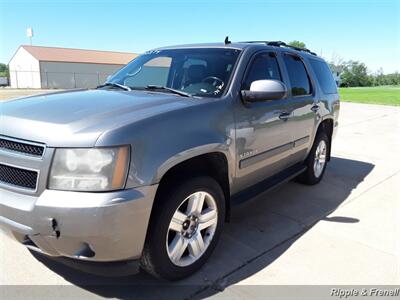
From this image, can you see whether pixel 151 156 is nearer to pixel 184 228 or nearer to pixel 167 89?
pixel 184 228

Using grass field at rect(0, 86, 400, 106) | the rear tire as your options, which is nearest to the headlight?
the rear tire

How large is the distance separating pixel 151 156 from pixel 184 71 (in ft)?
5.39

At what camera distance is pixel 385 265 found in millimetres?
3207

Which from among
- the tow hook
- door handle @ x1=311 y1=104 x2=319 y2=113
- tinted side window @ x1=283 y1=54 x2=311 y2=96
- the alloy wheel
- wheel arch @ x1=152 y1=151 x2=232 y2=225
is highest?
tinted side window @ x1=283 y1=54 x2=311 y2=96

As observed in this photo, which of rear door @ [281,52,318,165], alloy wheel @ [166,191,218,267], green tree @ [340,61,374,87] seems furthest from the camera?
green tree @ [340,61,374,87]

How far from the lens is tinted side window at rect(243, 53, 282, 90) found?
11.6ft

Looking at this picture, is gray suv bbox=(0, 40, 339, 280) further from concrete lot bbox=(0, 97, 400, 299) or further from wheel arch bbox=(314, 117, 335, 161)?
wheel arch bbox=(314, 117, 335, 161)

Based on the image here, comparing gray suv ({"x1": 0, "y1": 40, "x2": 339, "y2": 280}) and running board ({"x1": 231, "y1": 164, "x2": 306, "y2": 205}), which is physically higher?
gray suv ({"x1": 0, "y1": 40, "x2": 339, "y2": 280})

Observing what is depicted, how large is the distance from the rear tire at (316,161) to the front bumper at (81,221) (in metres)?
3.39

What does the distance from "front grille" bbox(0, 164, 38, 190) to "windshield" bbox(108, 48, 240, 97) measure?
1538mm

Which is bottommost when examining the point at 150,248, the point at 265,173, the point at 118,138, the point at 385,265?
the point at 385,265

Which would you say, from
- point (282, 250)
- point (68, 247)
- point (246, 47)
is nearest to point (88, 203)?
point (68, 247)

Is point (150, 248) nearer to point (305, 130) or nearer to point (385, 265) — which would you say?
point (385, 265)

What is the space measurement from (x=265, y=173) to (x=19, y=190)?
2.50 metres
